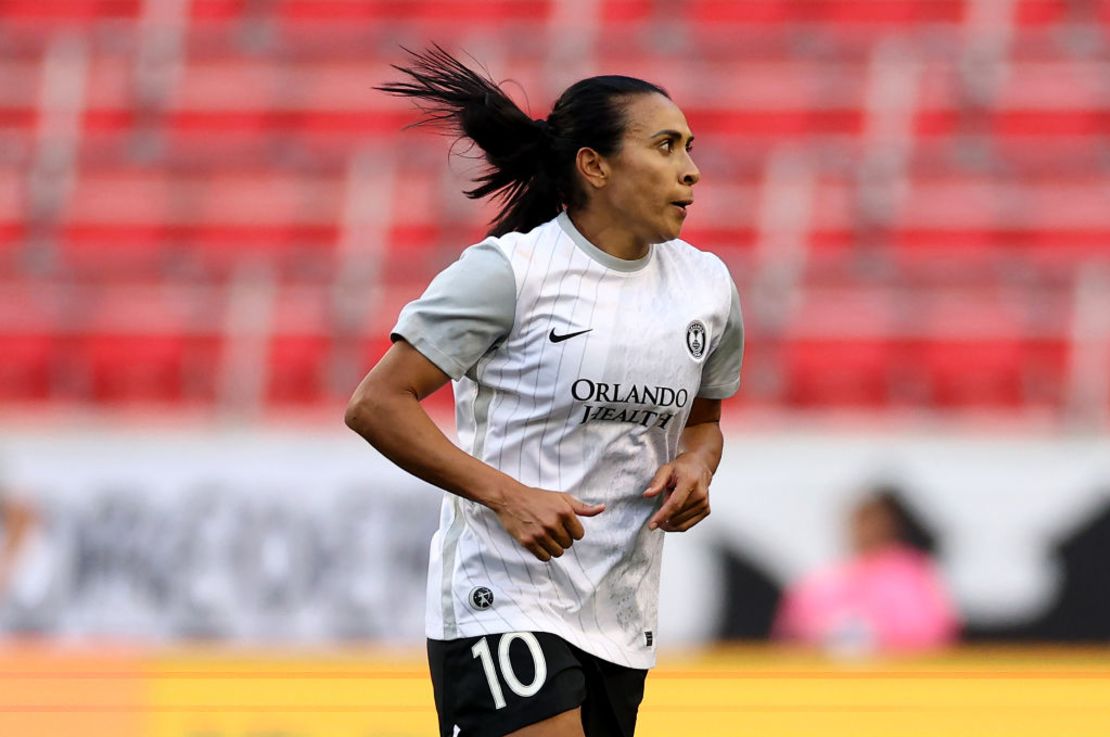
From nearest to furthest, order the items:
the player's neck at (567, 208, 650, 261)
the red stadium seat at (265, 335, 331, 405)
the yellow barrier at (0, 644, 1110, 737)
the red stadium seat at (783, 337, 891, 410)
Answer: the player's neck at (567, 208, 650, 261)
the yellow barrier at (0, 644, 1110, 737)
the red stadium seat at (783, 337, 891, 410)
the red stadium seat at (265, 335, 331, 405)

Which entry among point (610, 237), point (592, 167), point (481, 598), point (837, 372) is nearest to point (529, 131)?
point (592, 167)

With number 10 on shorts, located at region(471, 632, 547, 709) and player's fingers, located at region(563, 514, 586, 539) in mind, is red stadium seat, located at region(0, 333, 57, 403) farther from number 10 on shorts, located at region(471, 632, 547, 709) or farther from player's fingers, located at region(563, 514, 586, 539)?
player's fingers, located at region(563, 514, 586, 539)

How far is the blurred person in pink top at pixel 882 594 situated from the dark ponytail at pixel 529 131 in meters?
4.34

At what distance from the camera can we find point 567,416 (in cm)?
324

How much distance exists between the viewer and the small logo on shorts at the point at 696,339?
333 cm

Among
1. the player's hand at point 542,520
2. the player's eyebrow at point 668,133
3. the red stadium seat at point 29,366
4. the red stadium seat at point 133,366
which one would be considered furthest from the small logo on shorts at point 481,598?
the red stadium seat at point 29,366

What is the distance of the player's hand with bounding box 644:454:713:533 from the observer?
10.6ft

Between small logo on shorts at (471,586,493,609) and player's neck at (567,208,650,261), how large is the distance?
662 mm

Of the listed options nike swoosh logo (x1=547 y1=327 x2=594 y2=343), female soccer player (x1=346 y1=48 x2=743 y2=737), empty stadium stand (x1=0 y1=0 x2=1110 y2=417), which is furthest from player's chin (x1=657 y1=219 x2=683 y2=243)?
empty stadium stand (x1=0 y1=0 x2=1110 y2=417)

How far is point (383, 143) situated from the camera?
1084 cm

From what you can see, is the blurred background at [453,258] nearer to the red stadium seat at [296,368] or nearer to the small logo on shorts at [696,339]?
the red stadium seat at [296,368]

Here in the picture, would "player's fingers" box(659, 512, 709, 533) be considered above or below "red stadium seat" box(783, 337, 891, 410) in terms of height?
below

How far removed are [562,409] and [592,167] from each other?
47cm

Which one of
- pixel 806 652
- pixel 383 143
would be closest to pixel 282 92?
pixel 383 143
